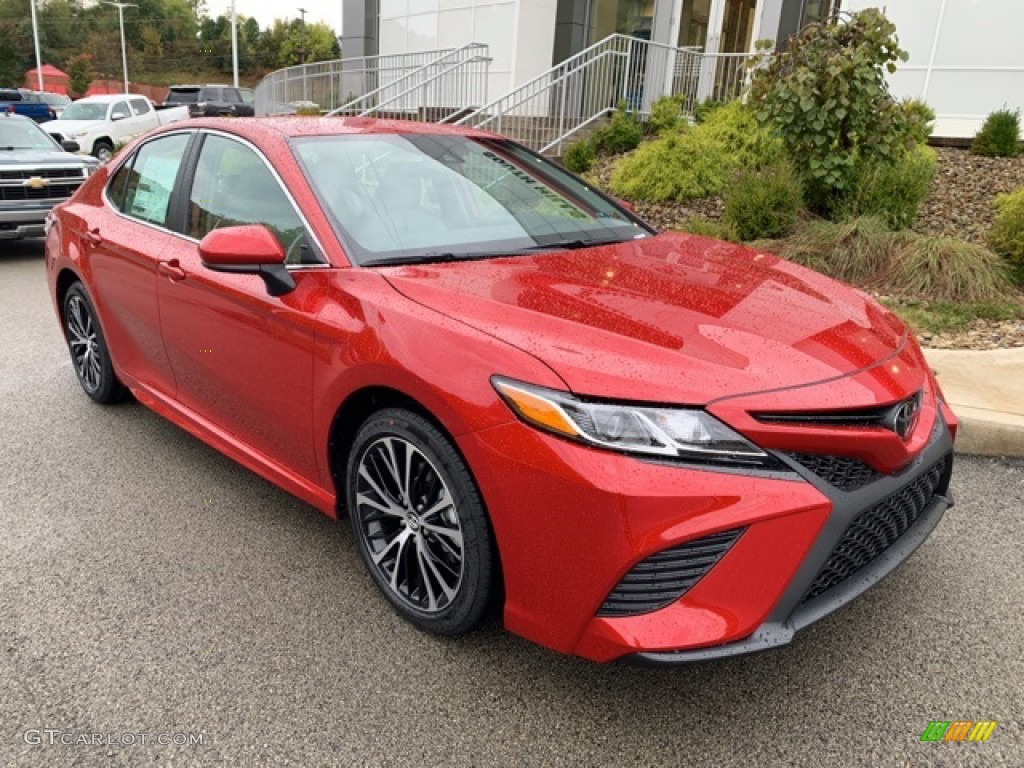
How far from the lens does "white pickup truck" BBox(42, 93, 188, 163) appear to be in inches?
781

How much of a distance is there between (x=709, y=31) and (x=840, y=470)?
13620 mm

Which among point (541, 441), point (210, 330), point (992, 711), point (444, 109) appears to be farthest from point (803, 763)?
point (444, 109)

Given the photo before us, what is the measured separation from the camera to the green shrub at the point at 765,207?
723 centimetres

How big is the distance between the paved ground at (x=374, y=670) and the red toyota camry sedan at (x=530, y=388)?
0.20 m

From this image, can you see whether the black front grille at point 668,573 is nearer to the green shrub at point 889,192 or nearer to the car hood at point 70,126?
the green shrub at point 889,192

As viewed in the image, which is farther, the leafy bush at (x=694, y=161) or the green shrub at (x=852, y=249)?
the leafy bush at (x=694, y=161)

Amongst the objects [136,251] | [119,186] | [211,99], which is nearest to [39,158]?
[119,186]

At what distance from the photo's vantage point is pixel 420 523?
2463 millimetres

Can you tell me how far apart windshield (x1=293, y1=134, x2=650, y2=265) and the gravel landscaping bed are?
4591 millimetres

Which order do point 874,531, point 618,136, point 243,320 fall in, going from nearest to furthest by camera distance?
point 874,531, point 243,320, point 618,136

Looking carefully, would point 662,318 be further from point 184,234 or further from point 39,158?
point 39,158

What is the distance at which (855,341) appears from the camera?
7.77ft

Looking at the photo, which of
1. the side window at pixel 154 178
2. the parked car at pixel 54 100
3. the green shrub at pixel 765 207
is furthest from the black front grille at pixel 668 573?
the parked car at pixel 54 100

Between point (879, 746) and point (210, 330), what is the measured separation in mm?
2701
